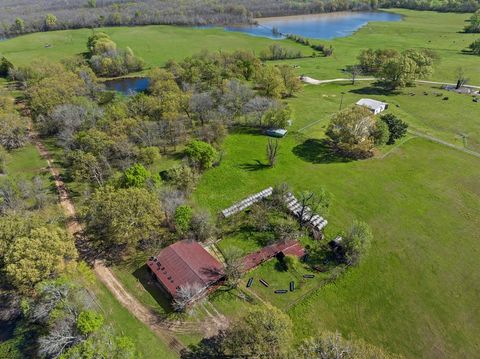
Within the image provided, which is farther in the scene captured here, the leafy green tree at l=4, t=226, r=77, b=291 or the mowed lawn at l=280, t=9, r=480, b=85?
the mowed lawn at l=280, t=9, r=480, b=85

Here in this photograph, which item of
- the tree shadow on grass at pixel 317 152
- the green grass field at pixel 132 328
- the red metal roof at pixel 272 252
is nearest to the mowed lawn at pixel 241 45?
the tree shadow on grass at pixel 317 152

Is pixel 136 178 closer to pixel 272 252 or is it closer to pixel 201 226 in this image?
pixel 201 226

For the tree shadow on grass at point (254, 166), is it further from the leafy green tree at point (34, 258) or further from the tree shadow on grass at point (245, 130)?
the leafy green tree at point (34, 258)

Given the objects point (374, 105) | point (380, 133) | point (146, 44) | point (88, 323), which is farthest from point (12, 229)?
point (146, 44)

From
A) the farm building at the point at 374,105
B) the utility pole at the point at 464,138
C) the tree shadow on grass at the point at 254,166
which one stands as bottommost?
the utility pole at the point at 464,138

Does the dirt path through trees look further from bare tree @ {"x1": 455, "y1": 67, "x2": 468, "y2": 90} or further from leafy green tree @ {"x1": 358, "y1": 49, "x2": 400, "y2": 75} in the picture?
bare tree @ {"x1": 455, "y1": 67, "x2": 468, "y2": 90}

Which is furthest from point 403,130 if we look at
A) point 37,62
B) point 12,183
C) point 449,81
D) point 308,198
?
point 37,62

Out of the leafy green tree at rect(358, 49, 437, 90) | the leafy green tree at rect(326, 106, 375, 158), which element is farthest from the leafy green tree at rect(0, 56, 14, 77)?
the leafy green tree at rect(358, 49, 437, 90)
